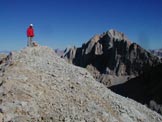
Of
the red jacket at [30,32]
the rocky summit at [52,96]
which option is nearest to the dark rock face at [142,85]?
the red jacket at [30,32]

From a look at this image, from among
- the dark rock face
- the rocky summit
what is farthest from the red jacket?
the dark rock face

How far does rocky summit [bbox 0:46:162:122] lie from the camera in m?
16.2

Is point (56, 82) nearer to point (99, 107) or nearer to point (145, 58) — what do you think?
point (99, 107)

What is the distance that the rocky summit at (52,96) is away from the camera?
53.2 feet

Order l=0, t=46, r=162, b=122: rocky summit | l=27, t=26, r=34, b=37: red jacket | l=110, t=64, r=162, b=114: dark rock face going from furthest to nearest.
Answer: l=110, t=64, r=162, b=114: dark rock face, l=27, t=26, r=34, b=37: red jacket, l=0, t=46, r=162, b=122: rocky summit

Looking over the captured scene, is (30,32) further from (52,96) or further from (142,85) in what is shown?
(142,85)

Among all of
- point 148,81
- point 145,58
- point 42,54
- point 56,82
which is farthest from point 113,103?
point 145,58

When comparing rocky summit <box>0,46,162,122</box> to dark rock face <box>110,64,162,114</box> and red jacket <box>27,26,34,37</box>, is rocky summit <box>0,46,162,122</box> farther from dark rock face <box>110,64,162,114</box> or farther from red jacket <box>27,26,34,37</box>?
dark rock face <box>110,64,162,114</box>

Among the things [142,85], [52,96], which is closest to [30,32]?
[52,96]

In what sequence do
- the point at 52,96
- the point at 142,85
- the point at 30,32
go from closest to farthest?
the point at 52,96 → the point at 30,32 → the point at 142,85

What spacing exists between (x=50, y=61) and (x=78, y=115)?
6803 mm

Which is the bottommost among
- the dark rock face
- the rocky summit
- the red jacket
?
the rocky summit

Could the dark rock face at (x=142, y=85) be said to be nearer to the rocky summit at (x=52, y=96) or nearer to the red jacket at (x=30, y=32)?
the red jacket at (x=30, y=32)

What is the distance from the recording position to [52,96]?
17.7 metres
